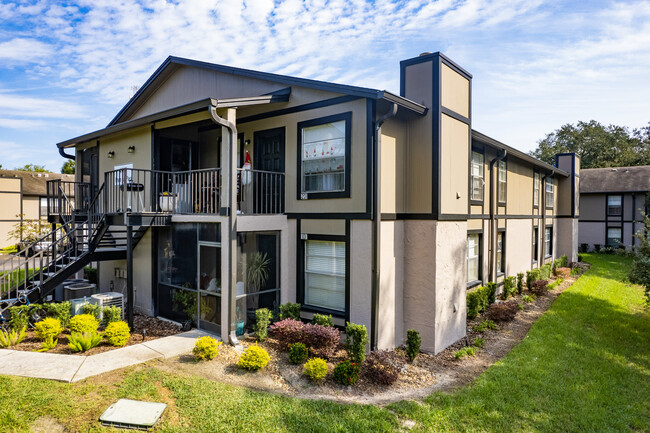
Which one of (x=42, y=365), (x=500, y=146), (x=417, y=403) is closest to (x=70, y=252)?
(x=42, y=365)

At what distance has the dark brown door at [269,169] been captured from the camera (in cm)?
951

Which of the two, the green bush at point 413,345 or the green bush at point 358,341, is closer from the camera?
the green bush at point 358,341

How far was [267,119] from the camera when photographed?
986 centimetres

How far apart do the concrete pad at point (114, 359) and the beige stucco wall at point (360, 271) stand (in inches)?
158

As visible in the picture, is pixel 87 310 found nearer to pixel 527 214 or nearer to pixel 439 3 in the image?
pixel 439 3

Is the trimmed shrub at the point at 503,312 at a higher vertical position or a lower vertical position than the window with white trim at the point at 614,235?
lower

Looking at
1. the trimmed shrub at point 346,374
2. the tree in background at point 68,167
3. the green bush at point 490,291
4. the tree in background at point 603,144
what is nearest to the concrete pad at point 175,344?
the trimmed shrub at point 346,374

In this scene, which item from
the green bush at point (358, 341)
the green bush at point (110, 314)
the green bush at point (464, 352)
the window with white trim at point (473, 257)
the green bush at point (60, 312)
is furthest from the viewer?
the window with white trim at point (473, 257)

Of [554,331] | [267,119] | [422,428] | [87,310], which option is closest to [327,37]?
[267,119]

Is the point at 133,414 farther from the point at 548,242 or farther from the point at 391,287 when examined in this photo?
the point at 548,242

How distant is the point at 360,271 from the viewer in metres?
8.20

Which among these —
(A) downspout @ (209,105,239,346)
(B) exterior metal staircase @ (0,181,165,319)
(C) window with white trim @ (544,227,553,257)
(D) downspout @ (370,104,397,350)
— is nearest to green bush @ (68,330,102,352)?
(B) exterior metal staircase @ (0,181,165,319)

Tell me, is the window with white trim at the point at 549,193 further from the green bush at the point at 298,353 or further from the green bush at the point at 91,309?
the green bush at the point at 91,309

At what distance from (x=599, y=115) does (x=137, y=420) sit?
54.4 meters
